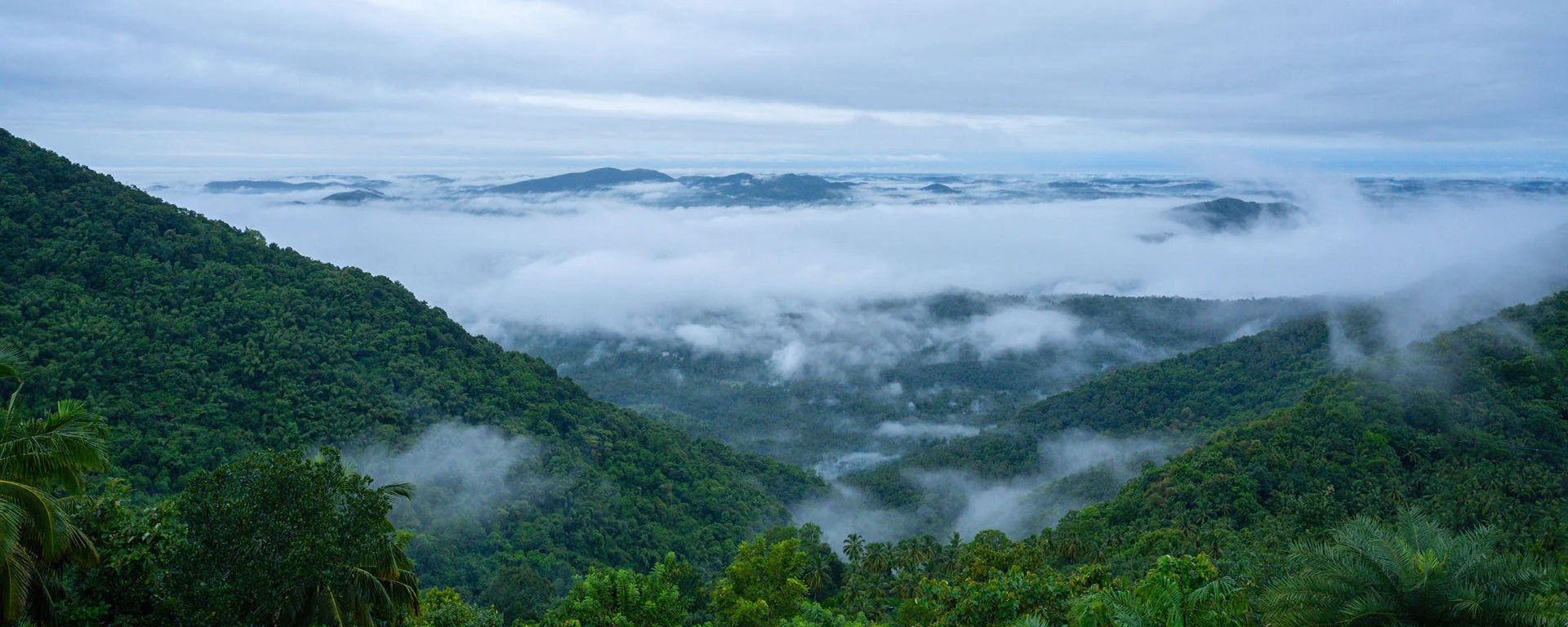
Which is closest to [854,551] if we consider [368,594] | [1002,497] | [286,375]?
[286,375]

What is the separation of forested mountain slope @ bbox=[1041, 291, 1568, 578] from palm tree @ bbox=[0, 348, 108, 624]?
3118 centimetres

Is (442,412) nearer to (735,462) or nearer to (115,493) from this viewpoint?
(735,462)

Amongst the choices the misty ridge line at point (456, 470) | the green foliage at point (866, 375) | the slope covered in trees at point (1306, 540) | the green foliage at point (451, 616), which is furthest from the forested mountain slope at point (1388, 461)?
the green foliage at point (866, 375)

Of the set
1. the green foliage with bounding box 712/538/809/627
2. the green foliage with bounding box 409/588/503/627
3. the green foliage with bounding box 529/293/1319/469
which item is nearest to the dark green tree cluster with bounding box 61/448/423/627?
the green foliage with bounding box 409/588/503/627

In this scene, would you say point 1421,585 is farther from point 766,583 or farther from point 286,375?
point 286,375

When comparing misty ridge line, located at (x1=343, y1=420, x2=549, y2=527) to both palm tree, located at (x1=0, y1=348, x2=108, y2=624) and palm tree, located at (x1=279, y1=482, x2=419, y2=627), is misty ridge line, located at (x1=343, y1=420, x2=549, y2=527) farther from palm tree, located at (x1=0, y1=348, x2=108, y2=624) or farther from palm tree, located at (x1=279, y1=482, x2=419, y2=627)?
palm tree, located at (x1=0, y1=348, x2=108, y2=624)

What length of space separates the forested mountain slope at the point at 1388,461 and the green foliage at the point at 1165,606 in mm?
19466

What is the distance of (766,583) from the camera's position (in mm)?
31234

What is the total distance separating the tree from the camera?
1048 cm

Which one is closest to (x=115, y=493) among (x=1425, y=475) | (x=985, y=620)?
(x=985, y=620)

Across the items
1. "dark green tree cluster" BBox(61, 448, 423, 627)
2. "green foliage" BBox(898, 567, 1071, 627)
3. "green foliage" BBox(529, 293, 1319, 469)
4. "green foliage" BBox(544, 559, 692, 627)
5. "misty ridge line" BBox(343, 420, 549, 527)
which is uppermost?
"dark green tree cluster" BBox(61, 448, 423, 627)

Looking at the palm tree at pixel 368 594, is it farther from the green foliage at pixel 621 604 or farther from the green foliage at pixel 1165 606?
the green foliage at pixel 1165 606

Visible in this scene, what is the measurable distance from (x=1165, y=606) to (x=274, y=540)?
1201cm


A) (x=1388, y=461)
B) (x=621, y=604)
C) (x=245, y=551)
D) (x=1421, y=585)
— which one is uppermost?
(x=1421, y=585)
